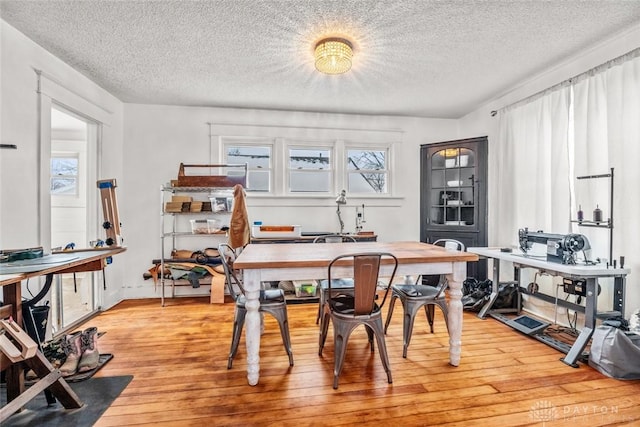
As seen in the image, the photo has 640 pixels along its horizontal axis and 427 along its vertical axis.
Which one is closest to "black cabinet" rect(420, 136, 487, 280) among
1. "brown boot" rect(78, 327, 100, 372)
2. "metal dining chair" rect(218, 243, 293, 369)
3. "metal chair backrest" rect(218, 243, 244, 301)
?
"metal dining chair" rect(218, 243, 293, 369)

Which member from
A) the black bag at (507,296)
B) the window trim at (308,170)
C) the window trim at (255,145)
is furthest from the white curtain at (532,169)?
the window trim at (255,145)

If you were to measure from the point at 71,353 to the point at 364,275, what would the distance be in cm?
211

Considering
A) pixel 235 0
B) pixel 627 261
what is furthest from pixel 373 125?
pixel 627 261

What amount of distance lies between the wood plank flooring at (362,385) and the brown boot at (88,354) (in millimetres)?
108

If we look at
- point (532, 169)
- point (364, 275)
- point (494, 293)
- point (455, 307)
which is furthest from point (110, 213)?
point (532, 169)

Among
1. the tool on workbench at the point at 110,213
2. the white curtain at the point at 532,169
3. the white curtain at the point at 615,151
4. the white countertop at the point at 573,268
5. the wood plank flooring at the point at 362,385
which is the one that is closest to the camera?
the wood plank flooring at the point at 362,385

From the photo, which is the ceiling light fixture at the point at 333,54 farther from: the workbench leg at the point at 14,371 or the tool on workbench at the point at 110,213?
the workbench leg at the point at 14,371

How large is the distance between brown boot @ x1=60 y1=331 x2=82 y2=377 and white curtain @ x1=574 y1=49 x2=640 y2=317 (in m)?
4.15

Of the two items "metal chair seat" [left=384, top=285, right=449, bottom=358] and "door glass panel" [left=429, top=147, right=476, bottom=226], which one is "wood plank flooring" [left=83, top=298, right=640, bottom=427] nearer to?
"metal chair seat" [left=384, top=285, right=449, bottom=358]

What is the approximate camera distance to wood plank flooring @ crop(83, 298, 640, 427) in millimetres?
1728

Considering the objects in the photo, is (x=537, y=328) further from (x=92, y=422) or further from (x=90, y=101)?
(x=90, y=101)

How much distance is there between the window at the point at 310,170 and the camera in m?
4.60

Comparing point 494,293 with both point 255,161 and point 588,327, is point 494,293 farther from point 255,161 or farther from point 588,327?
point 255,161

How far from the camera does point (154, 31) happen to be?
8.09ft
